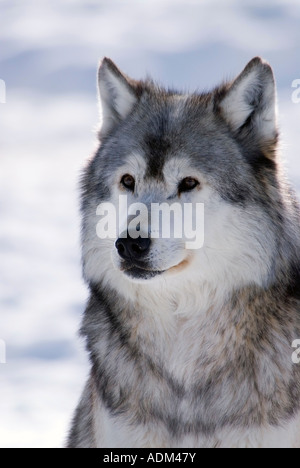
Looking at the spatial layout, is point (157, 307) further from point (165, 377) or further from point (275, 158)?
point (275, 158)

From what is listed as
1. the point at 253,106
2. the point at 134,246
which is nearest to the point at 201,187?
the point at 134,246

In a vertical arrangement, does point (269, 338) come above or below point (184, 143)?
below

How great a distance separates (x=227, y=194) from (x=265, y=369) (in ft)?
3.48

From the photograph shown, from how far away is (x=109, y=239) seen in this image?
4.94m

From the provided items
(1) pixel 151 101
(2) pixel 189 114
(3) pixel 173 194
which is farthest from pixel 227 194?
(1) pixel 151 101

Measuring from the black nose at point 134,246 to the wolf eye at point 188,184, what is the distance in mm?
440

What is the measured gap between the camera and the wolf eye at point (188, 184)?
15.5 ft

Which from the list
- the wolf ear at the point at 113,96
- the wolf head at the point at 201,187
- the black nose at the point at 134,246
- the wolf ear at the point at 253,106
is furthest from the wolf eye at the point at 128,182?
the wolf ear at the point at 253,106

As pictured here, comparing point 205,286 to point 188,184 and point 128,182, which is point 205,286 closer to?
point 188,184

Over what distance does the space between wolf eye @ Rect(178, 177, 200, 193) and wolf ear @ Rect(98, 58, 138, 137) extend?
2.80 feet

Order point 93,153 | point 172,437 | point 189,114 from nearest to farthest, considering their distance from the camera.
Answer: point 172,437
point 189,114
point 93,153

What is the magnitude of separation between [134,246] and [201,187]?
58 centimetres

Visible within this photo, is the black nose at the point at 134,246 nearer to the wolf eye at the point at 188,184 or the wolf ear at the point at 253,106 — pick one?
the wolf eye at the point at 188,184

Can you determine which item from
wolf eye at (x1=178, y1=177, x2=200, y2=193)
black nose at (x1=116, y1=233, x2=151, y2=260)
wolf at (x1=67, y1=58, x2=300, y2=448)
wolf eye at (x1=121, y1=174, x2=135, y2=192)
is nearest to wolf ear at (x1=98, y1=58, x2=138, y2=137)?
wolf at (x1=67, y1=58, x2=300, y2=448)
